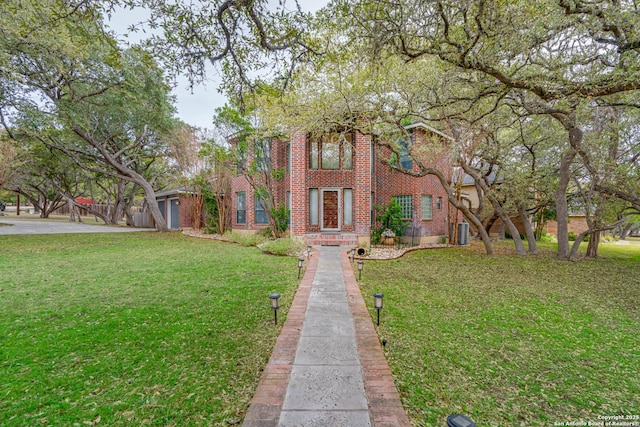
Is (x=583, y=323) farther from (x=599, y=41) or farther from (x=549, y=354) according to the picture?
(x=599, y=41)

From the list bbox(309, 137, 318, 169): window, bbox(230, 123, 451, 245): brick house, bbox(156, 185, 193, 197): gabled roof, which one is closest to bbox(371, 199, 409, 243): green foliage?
bbox(230, 123, 451, 245): brick house

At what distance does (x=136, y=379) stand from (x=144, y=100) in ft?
52.8

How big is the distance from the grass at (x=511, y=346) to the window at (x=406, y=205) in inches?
242

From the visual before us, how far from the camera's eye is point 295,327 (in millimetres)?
3869

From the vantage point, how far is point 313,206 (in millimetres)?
13148

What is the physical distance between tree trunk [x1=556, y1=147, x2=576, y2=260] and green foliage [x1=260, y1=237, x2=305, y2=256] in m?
9.03

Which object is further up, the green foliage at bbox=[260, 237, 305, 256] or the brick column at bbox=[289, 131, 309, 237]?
the brick column at bbox=[289, 131, 309, 237]

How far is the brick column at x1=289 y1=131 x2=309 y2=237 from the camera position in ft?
39.5

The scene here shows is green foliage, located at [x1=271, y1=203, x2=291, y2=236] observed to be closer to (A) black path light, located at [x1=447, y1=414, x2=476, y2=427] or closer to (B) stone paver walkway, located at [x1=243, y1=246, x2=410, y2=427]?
(B) stone paver walkway, located at [x1=243, y1=246, x2=410, y2=427]

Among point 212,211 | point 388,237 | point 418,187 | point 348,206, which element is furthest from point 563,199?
point 212,211

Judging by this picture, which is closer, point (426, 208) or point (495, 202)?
point (495, 202)

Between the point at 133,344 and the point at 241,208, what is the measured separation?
1288 cm

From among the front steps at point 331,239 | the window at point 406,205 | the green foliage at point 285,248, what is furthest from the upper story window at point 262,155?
the window at point 406,205

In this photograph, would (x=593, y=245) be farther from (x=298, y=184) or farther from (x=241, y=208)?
(x=241, y=208)
